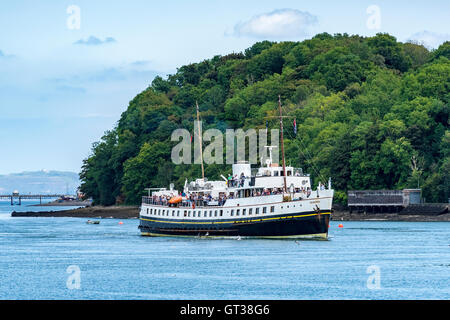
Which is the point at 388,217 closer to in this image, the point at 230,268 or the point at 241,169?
the point at 241,169

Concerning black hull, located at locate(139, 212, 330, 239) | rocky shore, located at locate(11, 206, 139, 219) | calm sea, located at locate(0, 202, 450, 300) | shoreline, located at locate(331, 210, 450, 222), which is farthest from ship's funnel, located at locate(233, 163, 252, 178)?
rocky shore, located at locate(11, 206, 139, 219)

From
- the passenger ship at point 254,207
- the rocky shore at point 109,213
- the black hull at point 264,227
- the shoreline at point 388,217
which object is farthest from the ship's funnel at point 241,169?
the rocky shore at point 109,213

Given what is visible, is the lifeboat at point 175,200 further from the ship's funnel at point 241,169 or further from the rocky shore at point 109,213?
the rocky shore at point 109,213

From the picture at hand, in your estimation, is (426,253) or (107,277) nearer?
(107,277)

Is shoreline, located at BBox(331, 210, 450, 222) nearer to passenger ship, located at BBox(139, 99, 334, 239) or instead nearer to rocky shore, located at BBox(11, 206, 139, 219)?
passenger ship, located at BBox(139, 99, 334, 239)

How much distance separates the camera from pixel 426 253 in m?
80.0

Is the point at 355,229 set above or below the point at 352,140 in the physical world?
below

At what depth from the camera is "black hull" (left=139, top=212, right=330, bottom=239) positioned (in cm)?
8900

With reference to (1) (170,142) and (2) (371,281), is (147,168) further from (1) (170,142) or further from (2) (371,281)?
(2) (371,281)

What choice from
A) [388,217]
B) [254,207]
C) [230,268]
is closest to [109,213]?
[388,217]

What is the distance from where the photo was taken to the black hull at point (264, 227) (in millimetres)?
89000

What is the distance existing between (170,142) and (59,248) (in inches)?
4278
